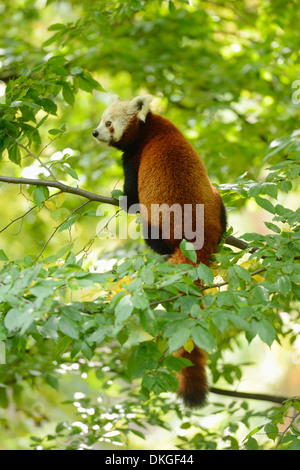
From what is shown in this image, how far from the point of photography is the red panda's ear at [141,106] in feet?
10.2

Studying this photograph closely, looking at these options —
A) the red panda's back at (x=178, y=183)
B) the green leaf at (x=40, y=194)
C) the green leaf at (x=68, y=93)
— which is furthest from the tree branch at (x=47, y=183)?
the green leaf at (x=68, y=93)

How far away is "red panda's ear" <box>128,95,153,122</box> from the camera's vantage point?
10.2ft

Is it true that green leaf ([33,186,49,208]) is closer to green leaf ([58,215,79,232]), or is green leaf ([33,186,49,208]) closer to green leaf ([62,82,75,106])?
green leaf ([58,215,79,232])

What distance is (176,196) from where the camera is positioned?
7.96 feet

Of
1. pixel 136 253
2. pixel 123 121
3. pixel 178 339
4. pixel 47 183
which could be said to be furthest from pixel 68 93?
pixel 178 339

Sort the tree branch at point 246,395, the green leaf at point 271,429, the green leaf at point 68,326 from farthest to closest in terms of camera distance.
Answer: the tree branch at point 246,395 → the green leaf at point 271,429 → the green leaf at point 68,326

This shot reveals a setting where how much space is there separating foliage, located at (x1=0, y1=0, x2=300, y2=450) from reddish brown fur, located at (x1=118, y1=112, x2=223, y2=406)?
0.53 feet

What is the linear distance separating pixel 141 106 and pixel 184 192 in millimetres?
1001

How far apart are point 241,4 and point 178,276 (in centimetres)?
492

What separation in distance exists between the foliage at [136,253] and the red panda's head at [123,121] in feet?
1.03

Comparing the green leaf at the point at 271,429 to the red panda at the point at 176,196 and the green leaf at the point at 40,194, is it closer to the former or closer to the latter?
the red panda at the point at 176,196

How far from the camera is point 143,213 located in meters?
2.63
